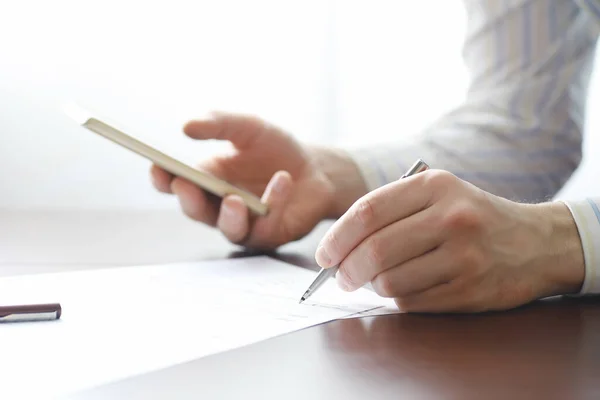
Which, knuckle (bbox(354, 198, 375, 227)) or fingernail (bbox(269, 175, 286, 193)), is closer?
knuckle (bbox(354, 198, 375, 227))

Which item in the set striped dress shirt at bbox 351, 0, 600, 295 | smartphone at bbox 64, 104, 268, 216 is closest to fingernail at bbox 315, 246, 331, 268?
smartphone at bbox 64, 104, 268, 216

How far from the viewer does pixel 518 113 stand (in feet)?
3.57

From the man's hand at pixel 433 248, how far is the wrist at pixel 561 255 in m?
0.02

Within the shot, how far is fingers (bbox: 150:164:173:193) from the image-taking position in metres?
0.90

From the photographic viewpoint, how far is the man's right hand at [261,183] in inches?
35.4

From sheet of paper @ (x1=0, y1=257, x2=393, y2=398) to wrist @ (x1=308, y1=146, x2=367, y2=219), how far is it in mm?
259

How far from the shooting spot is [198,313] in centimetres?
53

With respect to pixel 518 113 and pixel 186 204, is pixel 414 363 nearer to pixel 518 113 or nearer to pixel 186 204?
pixel 186 204

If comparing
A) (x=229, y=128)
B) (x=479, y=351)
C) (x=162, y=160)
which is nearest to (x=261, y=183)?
(x=229, y=128)

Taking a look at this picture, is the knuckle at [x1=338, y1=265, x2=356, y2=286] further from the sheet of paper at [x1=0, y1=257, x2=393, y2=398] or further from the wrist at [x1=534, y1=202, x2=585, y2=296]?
the wrist at [x1=534, y1=202, x2=585, y2=296]

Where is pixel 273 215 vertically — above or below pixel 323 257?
below

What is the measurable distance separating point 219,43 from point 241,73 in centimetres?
11

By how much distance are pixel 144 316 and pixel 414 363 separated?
0.68 feet

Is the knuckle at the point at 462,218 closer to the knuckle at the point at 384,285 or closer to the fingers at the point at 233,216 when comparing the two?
the knuckle at the point at 384,285
